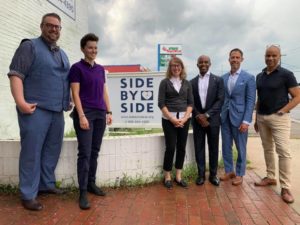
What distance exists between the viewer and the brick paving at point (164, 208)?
146 inches

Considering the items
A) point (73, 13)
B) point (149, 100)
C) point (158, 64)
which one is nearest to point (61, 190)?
point (149, 100)

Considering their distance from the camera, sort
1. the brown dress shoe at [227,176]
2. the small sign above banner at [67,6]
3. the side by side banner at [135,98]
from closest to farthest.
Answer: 1. the brown dress shoe at [227,176]
2. the side by side banner at [135,98]
3. the small sign above banner at [67,6]

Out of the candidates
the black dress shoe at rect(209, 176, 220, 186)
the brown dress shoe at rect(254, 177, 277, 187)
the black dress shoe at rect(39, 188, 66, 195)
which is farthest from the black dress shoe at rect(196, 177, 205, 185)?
the black dress shoe at rect(39, 188, 66, 195)

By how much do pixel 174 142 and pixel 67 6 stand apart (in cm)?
592

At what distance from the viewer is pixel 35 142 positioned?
3.91 m

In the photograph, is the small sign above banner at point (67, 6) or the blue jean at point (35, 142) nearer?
the blue jean at point (35, 142)

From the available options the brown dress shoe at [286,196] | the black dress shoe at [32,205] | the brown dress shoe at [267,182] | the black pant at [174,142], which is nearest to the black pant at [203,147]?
the black pant at [174,142]

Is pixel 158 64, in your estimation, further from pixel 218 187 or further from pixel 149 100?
pixel 218 187

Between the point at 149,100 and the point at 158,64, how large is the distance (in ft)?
19.1

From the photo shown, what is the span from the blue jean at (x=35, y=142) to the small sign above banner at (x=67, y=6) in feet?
15.5

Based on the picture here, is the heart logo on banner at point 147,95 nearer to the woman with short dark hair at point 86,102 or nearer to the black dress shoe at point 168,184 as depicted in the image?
the black dress shoe at point 168,184

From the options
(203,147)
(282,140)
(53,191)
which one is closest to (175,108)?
(203,147)

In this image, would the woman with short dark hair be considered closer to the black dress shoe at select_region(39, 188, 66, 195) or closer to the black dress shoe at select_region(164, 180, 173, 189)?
the black dress shoe at select_region(39, 188, 66, 195)

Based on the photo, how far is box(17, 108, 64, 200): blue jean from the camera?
388 centimetres
